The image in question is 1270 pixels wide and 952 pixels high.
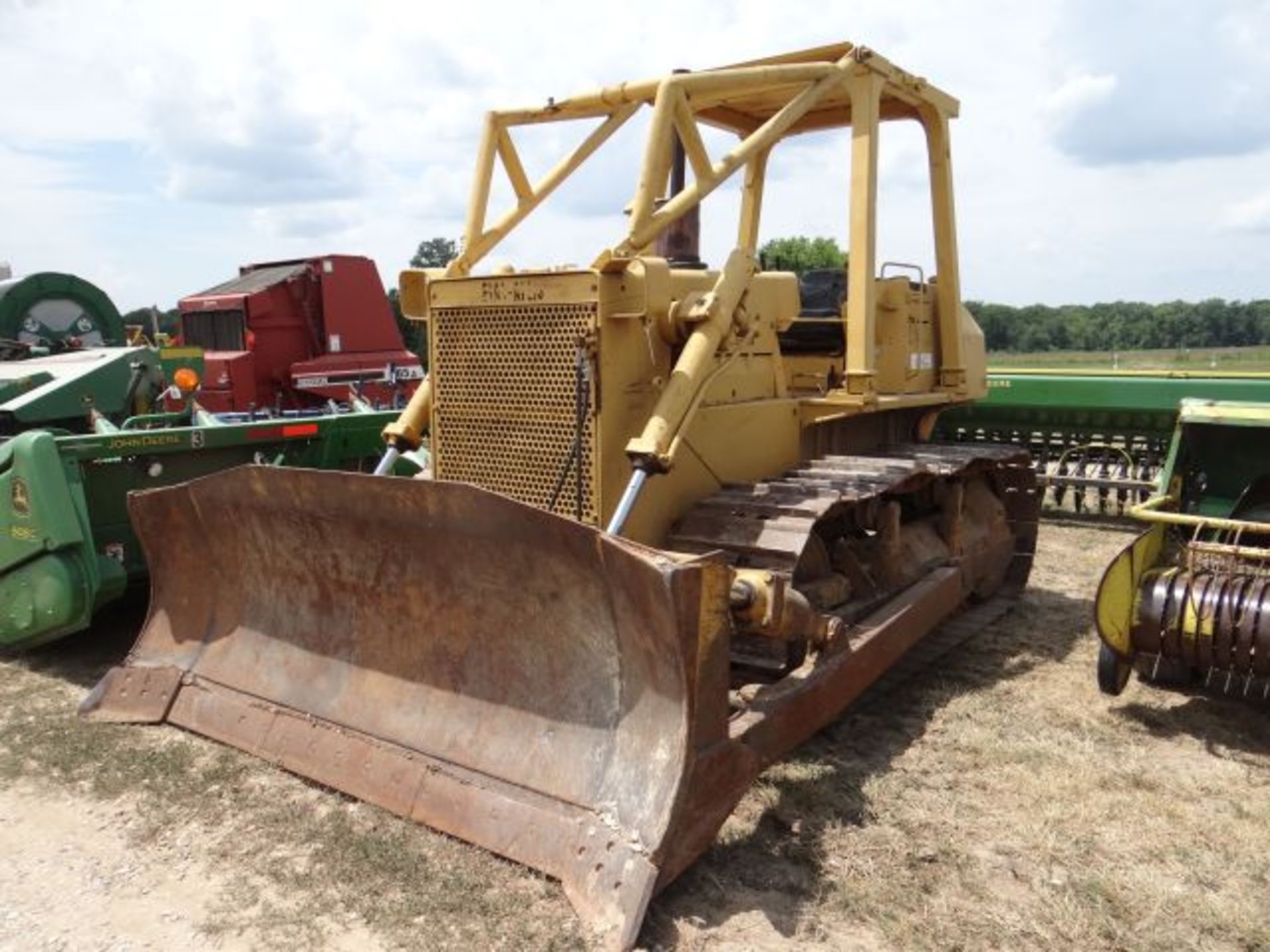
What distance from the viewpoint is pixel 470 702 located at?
12.8 feet

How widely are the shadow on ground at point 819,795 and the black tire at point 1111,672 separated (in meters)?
0.58

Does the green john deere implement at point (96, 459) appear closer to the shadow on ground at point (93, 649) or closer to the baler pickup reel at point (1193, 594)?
the shadow on ground at point (93, 649)

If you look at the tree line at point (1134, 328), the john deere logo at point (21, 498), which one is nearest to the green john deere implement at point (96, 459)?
the john deere logo at point (21, 498)

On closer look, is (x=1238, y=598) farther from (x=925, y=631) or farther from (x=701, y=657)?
(x=701, y=657)

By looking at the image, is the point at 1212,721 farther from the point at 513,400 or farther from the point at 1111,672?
the point at 513,400

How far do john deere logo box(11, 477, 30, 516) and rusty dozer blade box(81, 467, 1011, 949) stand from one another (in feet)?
2.45

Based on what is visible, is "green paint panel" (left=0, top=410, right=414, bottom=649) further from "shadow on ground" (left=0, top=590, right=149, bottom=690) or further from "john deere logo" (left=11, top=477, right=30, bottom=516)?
"shadow on ground" (left=0, top=590, right=149, bottom=690)

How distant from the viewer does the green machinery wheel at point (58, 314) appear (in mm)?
10719

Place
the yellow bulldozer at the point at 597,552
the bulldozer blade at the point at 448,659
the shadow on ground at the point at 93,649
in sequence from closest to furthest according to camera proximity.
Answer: the bulldozer blade at the point at 448,659 < the yellow bulldozer at the point at 597,552 < the shadow on ground at the point at 93,649

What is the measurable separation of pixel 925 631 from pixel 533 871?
101 inches

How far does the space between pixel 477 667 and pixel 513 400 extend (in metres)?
1.25

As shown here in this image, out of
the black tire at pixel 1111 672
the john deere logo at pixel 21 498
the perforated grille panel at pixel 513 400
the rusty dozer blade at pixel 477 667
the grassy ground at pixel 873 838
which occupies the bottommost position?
the grassy ground at pixel 873 838

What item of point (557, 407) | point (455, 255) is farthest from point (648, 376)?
point (455, 255)

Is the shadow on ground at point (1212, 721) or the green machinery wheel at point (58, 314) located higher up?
the green machinery wheel at point (58, 314)
